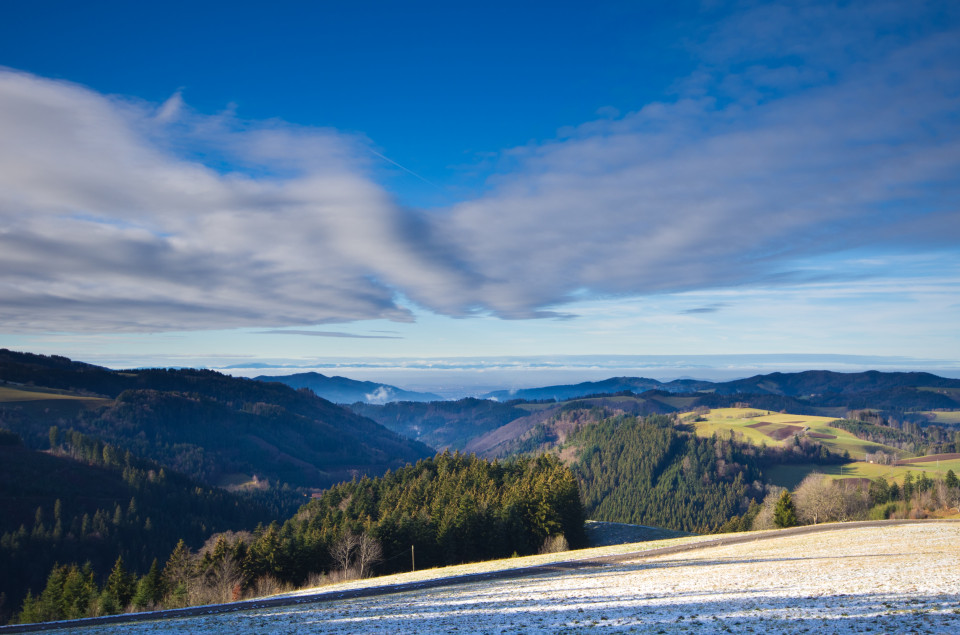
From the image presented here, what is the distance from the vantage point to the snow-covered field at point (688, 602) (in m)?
23.2

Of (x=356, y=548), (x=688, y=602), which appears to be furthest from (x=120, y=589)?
(x=688, y=602)

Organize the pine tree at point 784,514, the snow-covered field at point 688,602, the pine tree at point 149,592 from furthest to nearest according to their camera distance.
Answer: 1. the pine tree at point 784,514
2. the pine tree at point 149,592
3. the snow-covered field at point 688,602

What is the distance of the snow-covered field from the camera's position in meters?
23.2

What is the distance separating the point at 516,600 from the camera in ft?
107

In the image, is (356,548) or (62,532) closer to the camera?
(356,548)

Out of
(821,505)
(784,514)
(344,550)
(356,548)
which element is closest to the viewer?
(344,550)

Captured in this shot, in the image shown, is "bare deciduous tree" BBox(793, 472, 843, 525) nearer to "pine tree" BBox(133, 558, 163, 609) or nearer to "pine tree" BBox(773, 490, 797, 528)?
"pine tree" BBox(773, 490, 797, 528)

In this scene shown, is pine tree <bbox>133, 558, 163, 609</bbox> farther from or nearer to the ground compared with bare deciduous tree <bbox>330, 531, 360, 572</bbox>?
nearer to the ground

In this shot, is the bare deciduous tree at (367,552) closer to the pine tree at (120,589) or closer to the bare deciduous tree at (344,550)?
the bare deciduous tree at (344,550)

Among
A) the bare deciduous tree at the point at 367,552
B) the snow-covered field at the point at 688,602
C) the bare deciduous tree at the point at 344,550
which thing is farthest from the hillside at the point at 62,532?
the snow-covered field at the point at 688,602

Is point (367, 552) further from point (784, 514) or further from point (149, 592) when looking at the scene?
point (784, 514)

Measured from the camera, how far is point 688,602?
28094 mm

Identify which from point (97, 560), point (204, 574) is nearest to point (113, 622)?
point (204, 574)

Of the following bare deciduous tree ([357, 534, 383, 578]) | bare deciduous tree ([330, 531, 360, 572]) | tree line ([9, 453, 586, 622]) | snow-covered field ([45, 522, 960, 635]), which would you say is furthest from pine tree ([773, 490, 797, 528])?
bare deciduous tree ([330, 531, 360, 572])
